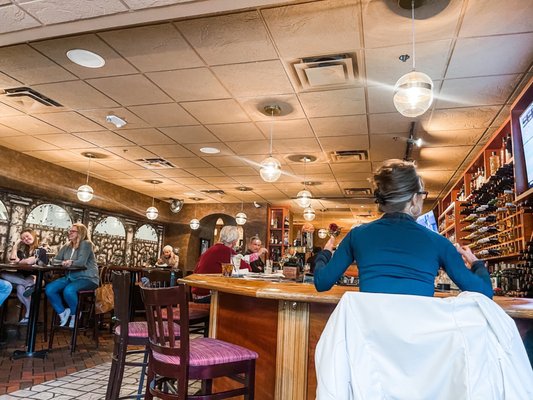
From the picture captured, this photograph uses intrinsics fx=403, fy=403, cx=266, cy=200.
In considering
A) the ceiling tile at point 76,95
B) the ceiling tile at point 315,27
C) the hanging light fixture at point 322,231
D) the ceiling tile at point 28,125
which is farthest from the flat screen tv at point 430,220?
the hanging light fixture at point 322,231

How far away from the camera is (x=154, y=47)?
3.78 metres

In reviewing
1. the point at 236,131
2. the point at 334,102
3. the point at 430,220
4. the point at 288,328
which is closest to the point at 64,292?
the point at 236,131

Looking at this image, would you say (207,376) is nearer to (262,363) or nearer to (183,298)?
(183,298)

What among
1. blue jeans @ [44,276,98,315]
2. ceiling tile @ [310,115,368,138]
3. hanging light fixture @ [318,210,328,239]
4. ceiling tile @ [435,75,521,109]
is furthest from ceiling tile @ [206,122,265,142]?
hanging light fixture @ [318,210,328,239]

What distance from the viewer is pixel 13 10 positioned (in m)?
3.05

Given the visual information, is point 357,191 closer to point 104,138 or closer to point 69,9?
point 104,138

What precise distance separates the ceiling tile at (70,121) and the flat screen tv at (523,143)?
5.42 m

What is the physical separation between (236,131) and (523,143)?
12.0ft

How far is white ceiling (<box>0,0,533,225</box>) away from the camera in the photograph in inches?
123

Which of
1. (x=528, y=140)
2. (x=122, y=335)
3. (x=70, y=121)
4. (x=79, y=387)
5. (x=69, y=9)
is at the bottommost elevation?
(x=79, y=387)

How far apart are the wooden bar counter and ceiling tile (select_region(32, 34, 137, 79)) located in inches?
104

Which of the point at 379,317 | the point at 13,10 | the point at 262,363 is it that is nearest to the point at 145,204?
the point at 13,10

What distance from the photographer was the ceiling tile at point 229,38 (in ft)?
11.0

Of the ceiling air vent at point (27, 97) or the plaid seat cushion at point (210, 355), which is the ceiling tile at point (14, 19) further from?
Result: the plaid seat cushion at point (210, 355)
